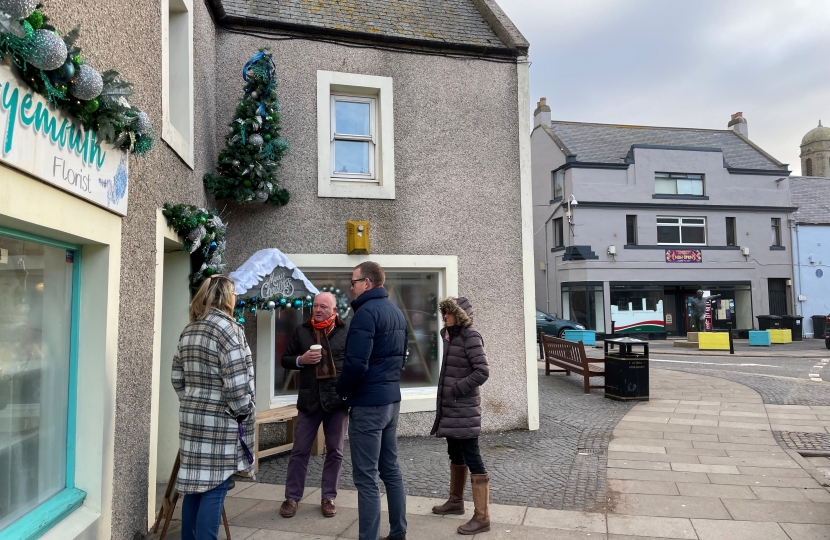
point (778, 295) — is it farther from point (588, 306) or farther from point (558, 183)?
point (558, 183)

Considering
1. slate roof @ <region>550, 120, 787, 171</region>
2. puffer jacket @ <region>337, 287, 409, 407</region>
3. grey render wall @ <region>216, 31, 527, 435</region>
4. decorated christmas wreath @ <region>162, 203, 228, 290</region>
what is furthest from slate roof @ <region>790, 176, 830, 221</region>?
puffer jacket @ <region>337, 287, 409, 407</region>

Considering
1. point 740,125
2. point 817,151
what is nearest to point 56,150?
point 740,125

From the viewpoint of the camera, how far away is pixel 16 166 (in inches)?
101

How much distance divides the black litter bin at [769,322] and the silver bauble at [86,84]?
28.3 meters

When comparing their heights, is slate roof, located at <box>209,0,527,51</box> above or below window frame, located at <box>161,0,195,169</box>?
above

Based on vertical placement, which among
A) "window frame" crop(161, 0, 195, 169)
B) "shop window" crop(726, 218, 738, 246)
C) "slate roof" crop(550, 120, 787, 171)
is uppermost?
"slate roof" crop(550, 120, 787, 171)

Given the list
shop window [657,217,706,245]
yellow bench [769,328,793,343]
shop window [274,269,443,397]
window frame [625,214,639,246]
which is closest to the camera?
shop window [274,269,443,397]

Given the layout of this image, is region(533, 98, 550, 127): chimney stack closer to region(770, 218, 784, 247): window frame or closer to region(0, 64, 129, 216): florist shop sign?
region(770, 218, 784, 247): window frame

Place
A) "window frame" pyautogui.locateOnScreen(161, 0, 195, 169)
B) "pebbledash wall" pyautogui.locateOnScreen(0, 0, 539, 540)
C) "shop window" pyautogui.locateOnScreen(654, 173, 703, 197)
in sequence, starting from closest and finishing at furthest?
"window frame" pyautogui.locateOnScreen(161, 0, 195, 169) < "pebbledash wall" pyautogui.locateOnScreen(0, 0, 539, 540) < "shop window" pyautogui.locateOnScreen(654, 173, 703, 197)

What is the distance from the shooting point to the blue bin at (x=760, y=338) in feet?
76.8

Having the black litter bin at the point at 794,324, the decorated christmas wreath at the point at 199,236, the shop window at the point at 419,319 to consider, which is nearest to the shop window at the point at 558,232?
the black litter bin at the point at 794,324

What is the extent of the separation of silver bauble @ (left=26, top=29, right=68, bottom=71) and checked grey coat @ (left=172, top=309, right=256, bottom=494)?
157 cm

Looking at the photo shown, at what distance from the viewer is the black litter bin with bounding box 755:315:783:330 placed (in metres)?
25.8

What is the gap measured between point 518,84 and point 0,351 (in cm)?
677
